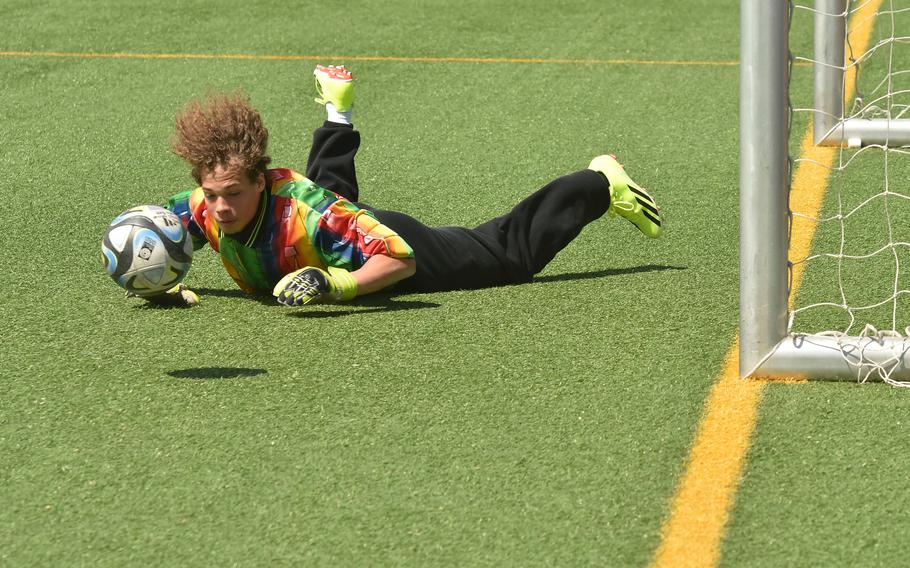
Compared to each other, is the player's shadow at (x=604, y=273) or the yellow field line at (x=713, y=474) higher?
the yellow field line at (x=713, y=474)

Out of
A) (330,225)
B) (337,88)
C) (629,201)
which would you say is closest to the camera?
(330,225)

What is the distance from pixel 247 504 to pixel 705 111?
5330mm

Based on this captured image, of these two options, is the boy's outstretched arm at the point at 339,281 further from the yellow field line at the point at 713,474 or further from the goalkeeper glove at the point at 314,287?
the yellow field line at the point at 713,474

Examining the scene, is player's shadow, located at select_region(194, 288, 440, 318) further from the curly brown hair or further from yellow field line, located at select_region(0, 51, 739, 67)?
yellow field line, located at select_region(0, 51, 739, 67)

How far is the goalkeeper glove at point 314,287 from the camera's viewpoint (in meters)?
4.52

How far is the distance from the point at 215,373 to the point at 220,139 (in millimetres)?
879

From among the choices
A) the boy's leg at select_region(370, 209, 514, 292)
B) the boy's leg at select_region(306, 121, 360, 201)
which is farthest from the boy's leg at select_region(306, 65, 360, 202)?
the boy's leg at select_region(370, 209, 514, 292)

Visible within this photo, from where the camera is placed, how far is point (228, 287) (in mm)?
5145

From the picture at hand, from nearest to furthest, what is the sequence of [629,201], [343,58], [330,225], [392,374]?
[392,374]
[330,225]
[629,201]
[343,58]

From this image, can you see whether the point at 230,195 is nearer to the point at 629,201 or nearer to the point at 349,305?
the point at 349,305

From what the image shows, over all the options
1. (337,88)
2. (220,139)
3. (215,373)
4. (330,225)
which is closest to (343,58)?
(337,88)

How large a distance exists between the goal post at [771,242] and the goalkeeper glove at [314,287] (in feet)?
4.59

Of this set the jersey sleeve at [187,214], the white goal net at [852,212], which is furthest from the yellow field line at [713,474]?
the jersey sleeve at [187,214]

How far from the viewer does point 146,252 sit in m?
4.50
